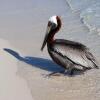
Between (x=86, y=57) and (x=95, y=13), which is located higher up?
(x=86, y=57)

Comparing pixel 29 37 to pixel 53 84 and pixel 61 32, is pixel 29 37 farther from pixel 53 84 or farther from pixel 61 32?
pixel 53 84

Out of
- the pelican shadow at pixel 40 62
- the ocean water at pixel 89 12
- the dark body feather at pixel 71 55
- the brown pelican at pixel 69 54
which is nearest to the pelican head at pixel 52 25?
the brown pelican at pixel 69 54

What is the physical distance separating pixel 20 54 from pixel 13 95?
1750 millimetres

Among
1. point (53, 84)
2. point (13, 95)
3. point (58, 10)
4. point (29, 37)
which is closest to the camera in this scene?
point (13, 95)

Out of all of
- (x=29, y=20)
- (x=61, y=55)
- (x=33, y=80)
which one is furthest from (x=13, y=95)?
(x=29, y=20)

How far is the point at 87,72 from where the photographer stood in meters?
7.50

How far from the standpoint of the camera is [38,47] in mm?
8719

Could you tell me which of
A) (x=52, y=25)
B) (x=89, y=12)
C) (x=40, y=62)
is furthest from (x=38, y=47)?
(x=89, y=12)

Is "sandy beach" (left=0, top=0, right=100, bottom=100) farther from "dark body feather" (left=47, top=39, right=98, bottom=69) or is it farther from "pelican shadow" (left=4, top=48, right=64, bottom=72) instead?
"dark body feather" (left=47, top=39, right=98, bottom=69)

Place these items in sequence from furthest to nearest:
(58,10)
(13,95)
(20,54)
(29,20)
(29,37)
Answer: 1. (58,10)
2. (29,20)
3. (29,37)
4. (20,54)
5. (13,95)

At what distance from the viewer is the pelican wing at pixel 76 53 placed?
23.8 feet

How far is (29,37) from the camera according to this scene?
937 cm

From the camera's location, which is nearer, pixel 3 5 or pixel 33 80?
pixel 33 80

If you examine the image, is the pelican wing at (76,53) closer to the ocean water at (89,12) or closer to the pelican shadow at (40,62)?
the pelican shadow at (40,62)
